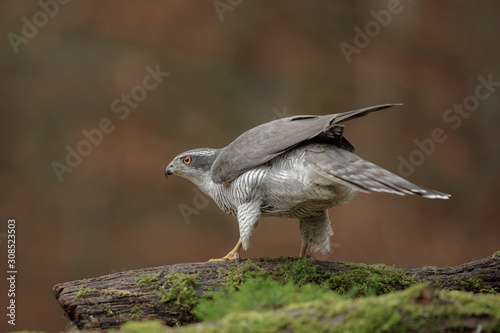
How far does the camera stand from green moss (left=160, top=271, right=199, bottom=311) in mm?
4152

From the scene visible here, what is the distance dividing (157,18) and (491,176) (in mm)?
6767

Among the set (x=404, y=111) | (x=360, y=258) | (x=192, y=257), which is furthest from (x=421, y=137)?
(x=192, y=257)

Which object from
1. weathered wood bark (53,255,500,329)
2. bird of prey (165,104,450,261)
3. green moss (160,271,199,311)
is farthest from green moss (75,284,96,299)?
bird of prey (165,104,450,261)

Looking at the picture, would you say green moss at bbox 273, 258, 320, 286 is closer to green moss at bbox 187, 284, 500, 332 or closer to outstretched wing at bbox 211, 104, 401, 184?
outstretched wing at bbox 211, 104, 401, 184

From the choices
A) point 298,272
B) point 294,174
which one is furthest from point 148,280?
point 294,174

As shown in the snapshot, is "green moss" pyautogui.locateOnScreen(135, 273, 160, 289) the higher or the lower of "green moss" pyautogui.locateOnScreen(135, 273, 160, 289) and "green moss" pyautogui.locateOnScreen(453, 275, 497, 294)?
the higher

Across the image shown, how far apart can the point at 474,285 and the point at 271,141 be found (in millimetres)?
2194

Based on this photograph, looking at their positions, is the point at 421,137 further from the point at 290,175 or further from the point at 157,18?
the point at 290,175

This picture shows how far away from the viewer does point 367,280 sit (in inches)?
178

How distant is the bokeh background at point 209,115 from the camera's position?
8.53 metres

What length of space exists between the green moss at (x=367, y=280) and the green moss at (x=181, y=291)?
1.10m

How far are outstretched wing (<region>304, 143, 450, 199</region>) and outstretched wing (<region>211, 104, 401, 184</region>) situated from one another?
145 millimetres

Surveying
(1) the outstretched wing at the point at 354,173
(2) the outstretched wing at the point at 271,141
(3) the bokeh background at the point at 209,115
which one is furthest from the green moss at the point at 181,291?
(3) the bokeh background at the point at 209,115

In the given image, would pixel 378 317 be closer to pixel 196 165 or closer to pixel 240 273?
pixel 240 273
